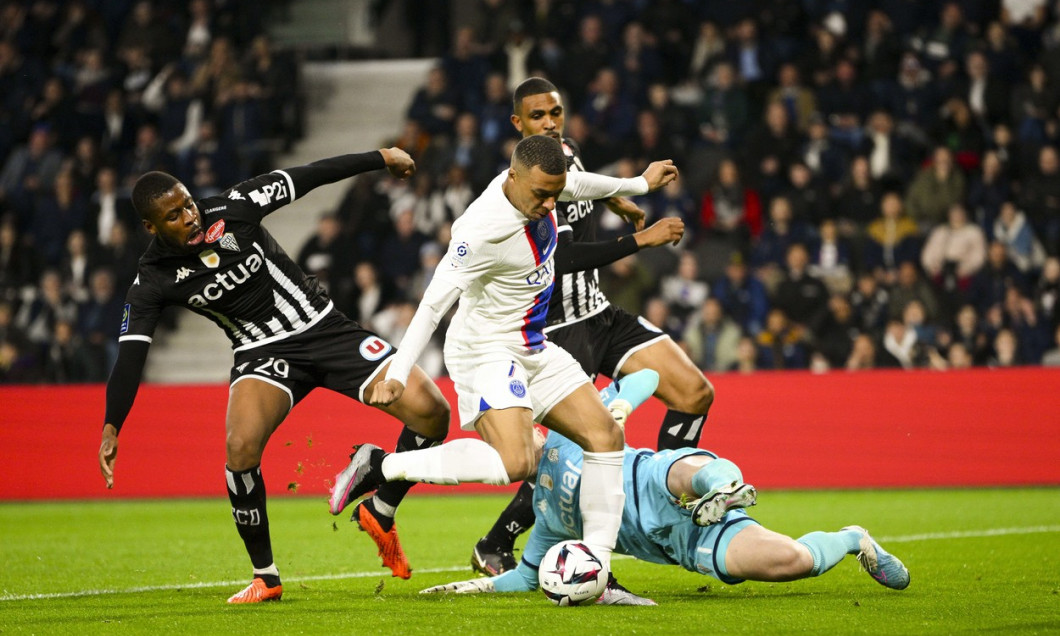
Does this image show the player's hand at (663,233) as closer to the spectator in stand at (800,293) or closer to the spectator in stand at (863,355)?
the spectator in stand at (863,355)

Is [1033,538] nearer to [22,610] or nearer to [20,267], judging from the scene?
[22,610]

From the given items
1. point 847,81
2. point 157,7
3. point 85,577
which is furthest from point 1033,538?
point 157,7

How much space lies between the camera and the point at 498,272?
20.4ft

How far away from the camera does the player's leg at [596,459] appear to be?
19.0ft

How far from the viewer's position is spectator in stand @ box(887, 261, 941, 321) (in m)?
13.3

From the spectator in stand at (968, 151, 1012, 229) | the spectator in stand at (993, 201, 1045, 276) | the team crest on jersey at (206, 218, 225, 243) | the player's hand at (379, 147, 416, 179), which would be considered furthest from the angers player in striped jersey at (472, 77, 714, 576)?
the spectator in stand at (968, 151, 1012, 229)

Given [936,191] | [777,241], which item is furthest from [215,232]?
[936,191]

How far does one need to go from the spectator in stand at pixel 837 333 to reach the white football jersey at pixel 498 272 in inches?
290

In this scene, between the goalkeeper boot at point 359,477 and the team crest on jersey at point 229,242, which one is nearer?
the goalkeeper boot at point 359,477

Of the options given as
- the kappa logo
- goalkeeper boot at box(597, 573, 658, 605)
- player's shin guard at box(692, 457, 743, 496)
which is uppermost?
the kappa logo

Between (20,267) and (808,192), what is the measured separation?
369 inches

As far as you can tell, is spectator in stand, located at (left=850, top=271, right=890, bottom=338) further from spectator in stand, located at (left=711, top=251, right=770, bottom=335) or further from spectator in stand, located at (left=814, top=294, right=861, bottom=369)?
spectator in stand, located at (left=711, top=251, right=770, bottom=335)

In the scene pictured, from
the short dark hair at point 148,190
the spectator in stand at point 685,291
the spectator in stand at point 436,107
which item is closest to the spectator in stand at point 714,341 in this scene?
the spectator in stand at point 685,291

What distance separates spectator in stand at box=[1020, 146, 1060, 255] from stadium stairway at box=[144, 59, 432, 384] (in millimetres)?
8192
